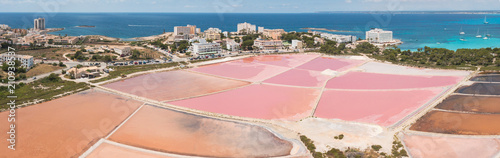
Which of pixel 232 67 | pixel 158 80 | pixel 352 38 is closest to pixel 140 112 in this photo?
A: pixel 158 80

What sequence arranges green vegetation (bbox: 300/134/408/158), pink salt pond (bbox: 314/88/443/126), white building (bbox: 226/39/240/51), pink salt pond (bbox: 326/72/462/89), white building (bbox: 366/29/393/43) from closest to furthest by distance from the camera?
green vegetation (bbox: 300/134/408/158)
pink salt pond (bbox: 314/88/443/126)
pink salt pond (bbox: 326/72/462/89)
white building (bbox: 226/39/240/51)
white building (bbox: 366/29/393/43)

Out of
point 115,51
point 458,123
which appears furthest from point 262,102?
point 115,51

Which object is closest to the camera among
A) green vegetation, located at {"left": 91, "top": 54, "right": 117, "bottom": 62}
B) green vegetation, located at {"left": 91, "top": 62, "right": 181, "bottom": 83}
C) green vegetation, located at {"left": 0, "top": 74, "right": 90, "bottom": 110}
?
green vegetation, located at {"left": 0, "top": 74, "right": 90, "bottom": 110}

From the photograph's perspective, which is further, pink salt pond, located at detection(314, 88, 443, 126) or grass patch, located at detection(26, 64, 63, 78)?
grass patch, located at detection(26, 64, 63, 78)

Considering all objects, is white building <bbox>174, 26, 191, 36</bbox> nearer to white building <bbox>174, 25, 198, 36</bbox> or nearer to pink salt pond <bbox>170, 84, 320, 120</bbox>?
white building <bbox>174, 25, 198, 36</bbox>

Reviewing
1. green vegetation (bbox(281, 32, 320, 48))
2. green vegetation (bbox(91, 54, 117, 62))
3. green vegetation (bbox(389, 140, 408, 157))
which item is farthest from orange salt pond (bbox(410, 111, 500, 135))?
green vegetation (bbox(281, 32, 320, 48))

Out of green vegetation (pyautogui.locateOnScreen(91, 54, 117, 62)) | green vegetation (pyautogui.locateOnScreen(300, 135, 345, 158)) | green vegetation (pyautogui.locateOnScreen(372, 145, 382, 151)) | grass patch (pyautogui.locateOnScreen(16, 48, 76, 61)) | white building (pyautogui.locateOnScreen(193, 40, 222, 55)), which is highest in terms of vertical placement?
white building (pyautogui.locateOnScreen(193, 40, 222, 55))

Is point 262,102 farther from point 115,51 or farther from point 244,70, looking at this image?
point 115,51

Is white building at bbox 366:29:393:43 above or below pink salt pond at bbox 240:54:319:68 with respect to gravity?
above

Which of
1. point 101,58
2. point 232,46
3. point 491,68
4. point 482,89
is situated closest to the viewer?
point 482,89
